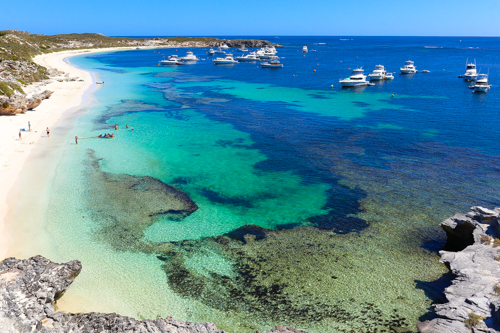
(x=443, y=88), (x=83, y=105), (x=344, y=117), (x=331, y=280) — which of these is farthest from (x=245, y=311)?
(x=443, y=88)

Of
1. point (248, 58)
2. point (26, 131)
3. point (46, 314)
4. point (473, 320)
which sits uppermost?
point (248, 58)

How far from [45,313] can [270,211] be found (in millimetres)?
14865

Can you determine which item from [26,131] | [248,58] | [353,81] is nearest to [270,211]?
[26,131]

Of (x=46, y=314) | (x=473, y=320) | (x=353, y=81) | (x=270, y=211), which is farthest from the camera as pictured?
(x=353, y=81)

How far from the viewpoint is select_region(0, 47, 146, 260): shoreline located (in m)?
25.0

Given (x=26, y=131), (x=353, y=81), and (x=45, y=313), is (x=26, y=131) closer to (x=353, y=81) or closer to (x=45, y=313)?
(x=45, y=313)

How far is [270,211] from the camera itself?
25.3 metres

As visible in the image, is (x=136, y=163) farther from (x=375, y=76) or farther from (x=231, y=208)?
(x=375, y=76)

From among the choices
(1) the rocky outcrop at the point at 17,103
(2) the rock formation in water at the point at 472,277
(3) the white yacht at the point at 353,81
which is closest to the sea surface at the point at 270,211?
(2) the rock formation in water at the point at 472,277

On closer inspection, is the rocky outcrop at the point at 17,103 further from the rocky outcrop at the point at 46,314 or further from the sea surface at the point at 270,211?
the rocky outcrop at the point at 46,314

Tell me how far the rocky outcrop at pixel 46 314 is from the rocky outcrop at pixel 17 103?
35.5 metres

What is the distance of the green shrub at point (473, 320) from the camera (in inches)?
520

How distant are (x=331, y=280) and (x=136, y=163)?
22575 mm

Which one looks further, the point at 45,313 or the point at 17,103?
the point at 17,103
